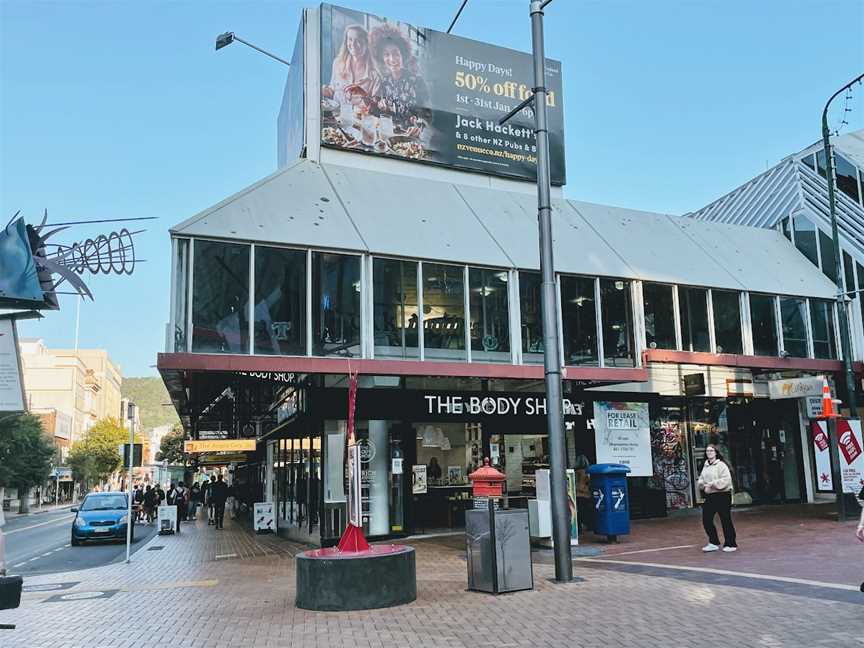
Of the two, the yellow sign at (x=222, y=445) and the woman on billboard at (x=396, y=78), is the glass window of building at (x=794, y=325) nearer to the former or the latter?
the woman on billboard at (x=396, y=78)

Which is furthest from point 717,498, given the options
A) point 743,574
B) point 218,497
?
point 218,497

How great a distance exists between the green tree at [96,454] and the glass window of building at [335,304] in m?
69.2

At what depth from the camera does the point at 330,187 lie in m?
18.3

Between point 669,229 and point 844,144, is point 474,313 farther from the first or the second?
point 844,144

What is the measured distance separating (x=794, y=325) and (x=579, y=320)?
301 inches

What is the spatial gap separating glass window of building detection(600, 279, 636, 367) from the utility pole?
7980mm

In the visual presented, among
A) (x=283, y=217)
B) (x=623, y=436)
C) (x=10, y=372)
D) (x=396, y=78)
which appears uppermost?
(x=396, y=78)

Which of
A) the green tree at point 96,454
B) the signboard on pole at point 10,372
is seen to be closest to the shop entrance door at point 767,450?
the signboard on pole at point 10,372

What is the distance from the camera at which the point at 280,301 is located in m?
15.6

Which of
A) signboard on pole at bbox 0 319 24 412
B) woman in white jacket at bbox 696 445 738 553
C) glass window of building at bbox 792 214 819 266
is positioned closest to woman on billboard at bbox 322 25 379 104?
signboard on pole at bbox 0 319 24 412

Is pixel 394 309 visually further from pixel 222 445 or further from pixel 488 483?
pixel 222 445

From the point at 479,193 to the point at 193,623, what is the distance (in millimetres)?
14543

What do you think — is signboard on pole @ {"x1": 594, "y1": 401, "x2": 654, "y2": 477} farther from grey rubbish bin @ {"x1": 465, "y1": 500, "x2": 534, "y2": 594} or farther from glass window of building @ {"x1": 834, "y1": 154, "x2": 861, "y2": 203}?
glass window of building @ {"x1": 834, "y1": 154, "x2": 861, "y2": 203}

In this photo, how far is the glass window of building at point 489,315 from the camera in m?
17.3
